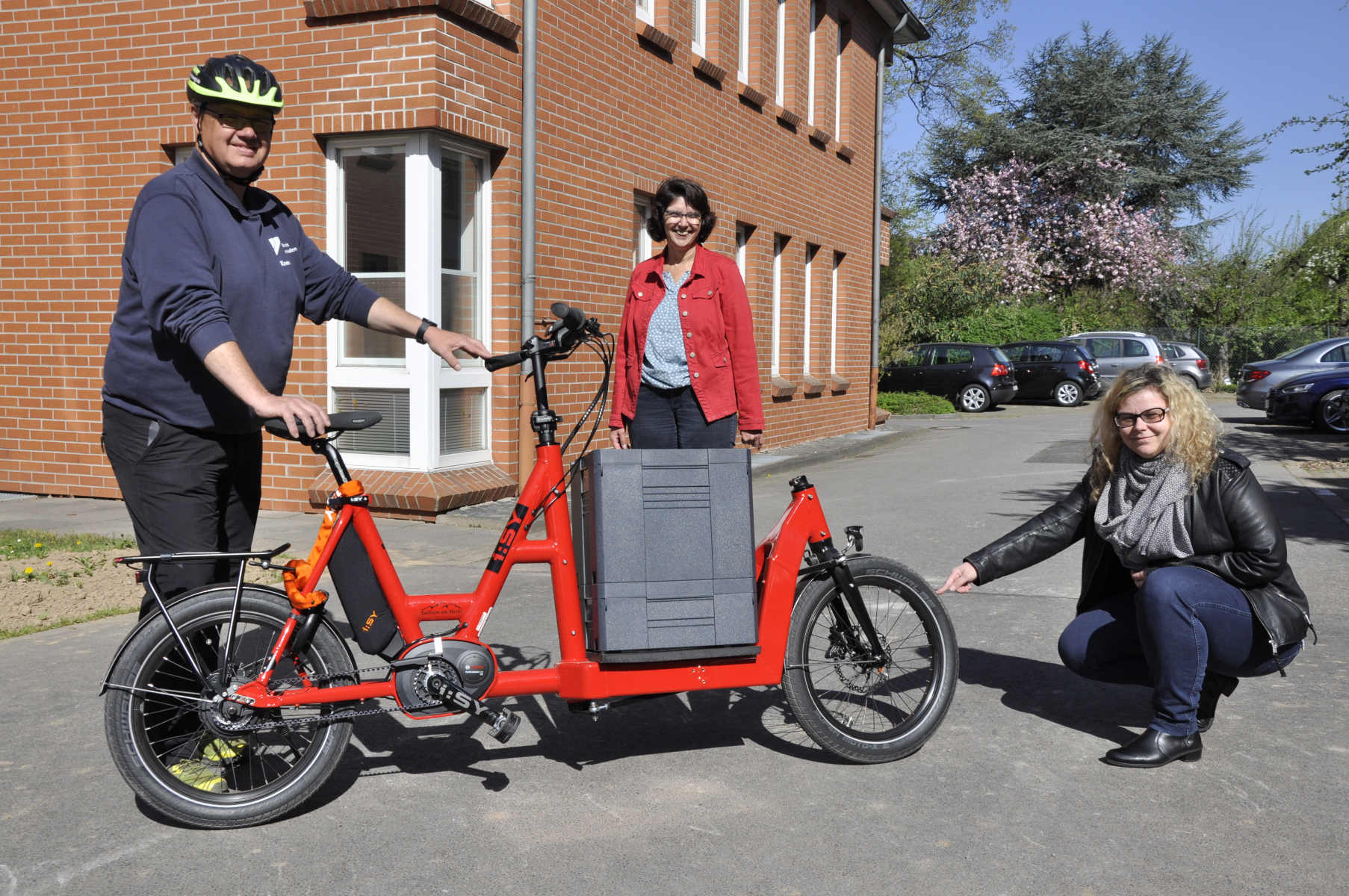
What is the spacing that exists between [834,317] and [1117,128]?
27.7m

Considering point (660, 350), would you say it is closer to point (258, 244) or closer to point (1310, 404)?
point (258, 244)

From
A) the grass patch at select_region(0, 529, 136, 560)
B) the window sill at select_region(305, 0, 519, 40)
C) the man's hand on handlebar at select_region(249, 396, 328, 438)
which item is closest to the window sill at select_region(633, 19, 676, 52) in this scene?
the window sill at select_region(305, 0, 519, 40)

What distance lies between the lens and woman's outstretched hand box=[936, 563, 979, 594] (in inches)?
157

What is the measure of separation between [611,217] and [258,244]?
8011 millimetres

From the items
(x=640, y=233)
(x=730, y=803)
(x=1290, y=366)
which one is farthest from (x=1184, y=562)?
(x=1290, y=366)

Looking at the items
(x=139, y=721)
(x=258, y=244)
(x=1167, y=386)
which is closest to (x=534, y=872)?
→ (x=139, y=721)

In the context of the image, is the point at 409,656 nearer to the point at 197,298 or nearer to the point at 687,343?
the point at 197,298

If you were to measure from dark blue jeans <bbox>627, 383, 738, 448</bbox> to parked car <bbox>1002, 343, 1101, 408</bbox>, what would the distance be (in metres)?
24.6

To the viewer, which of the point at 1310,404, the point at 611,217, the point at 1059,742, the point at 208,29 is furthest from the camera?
the point at 1310,404

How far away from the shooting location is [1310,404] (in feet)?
62.3

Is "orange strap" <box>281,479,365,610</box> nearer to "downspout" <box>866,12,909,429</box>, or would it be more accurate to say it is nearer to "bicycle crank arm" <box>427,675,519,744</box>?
"bicycle crank arm" <box>427,675,519,744</box>

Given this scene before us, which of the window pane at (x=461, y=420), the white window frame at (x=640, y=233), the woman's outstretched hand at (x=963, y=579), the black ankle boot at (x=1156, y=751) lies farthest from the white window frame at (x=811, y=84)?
the black ankle boot at (x=1156, y=751)

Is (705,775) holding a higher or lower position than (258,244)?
lower

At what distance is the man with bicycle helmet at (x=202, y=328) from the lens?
322 cm
